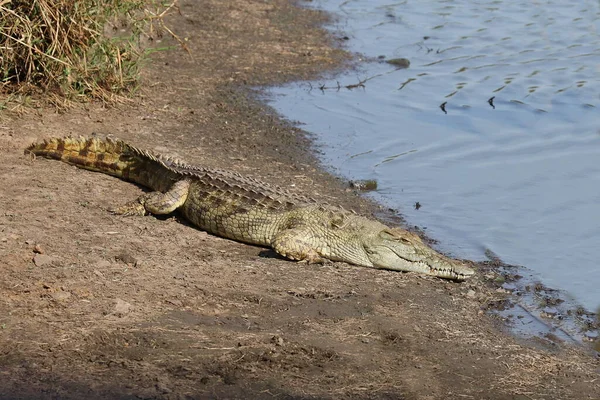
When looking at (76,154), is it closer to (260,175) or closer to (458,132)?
(260,175)

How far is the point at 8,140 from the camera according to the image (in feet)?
24.4

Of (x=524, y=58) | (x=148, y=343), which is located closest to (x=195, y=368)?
(x=148, y=343)

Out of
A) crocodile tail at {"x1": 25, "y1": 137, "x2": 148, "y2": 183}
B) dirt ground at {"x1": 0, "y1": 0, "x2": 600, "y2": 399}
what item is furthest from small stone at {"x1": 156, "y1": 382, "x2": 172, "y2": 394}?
crocodile tail at {"x1": 25, "y1": 137, "x2": 148, "y2": 183}

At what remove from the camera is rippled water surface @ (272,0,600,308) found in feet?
24.7

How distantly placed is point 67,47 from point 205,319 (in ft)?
13.7

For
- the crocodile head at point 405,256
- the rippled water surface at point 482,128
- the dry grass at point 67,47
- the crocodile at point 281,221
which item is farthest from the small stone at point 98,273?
the dry grass at point 67,47

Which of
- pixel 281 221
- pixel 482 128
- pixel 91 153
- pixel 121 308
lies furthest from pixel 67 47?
pixel 482 128

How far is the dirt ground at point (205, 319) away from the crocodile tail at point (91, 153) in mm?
112

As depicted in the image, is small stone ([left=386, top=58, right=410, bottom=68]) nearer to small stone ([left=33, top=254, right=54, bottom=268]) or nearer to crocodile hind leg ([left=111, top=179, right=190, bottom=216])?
crocodile hind leg ([left=111, top=179, right=190, bottom=216])

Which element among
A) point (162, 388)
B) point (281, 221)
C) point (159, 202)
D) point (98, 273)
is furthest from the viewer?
point (159, 202)

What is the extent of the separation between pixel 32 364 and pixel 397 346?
2.01 metres

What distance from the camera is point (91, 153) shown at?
7.29 metres

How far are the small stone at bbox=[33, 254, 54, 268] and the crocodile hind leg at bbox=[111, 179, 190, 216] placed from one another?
1.33 metres

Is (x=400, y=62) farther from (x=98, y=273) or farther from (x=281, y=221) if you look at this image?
(x=98, y=273)
